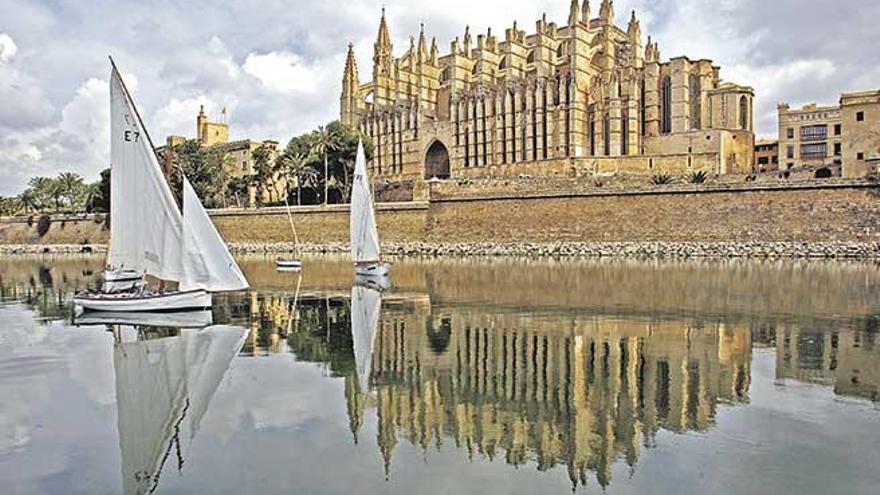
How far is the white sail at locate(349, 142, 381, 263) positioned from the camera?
120ft

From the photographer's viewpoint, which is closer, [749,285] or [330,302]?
[330,302]

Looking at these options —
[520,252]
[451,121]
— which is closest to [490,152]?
[451,121]

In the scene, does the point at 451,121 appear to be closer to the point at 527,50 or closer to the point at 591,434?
the point at 527,50

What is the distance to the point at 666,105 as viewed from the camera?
68.8m

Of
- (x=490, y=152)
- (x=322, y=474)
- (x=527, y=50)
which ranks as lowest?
(x=322, y=474)

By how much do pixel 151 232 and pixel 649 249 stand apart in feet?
110

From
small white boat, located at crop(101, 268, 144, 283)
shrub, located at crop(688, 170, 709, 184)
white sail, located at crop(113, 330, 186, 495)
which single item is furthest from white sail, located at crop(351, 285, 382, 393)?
shrub, located at crop(688, 170, 709, 184)

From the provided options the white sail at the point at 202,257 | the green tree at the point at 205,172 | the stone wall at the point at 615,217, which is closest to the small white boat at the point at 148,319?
the white sail at the point at 202,257

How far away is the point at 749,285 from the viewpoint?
28.3m

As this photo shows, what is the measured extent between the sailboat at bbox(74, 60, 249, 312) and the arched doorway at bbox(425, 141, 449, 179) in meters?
60.1

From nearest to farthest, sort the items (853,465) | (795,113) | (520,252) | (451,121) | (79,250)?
(853,465), (520,252), (795,113), (79,250), (451,121)

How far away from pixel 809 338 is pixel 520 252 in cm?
3474

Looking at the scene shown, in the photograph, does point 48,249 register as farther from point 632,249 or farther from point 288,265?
point 632,249

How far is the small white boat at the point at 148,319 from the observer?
21016 millimetres
